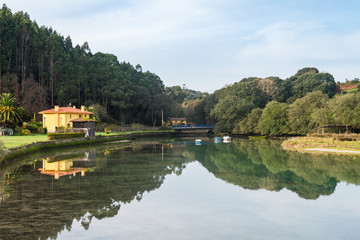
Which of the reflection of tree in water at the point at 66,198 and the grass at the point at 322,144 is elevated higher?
the grass at the point at 322,144

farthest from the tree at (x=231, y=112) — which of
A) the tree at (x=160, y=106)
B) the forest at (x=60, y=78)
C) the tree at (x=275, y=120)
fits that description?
the forest at (x=60, y=78)

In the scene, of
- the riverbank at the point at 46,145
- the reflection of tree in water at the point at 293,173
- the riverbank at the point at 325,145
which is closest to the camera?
the reflection of tree in water at the point at 293,173

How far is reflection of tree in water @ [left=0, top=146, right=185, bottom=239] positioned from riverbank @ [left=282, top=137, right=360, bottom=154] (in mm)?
25368

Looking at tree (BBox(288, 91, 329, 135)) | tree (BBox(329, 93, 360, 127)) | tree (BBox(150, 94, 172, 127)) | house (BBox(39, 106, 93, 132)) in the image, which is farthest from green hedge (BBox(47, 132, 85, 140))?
tree (BBox(150, 94, 172, 127))

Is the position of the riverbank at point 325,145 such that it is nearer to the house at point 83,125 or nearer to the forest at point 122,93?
the forest at point 122,93

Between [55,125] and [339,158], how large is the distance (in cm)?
5287

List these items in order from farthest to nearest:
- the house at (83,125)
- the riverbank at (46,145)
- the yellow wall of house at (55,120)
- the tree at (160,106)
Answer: the tree at (160,106) < the yellow wall of house at (55,120) < the house at (83,125) < the riverbank at (46,145)

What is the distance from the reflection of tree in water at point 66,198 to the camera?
48.2 feet

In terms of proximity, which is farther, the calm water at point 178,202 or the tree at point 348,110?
the tree at point 348,110

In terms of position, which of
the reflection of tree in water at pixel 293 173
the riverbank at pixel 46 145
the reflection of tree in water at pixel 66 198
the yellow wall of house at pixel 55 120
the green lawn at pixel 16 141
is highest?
the yellow wall of house at pixel 55 120

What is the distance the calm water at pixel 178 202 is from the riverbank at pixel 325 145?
13773 mm

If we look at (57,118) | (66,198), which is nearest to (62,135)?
(57,118)

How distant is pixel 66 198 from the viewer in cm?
1978

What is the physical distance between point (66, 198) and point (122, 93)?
87.1 m
